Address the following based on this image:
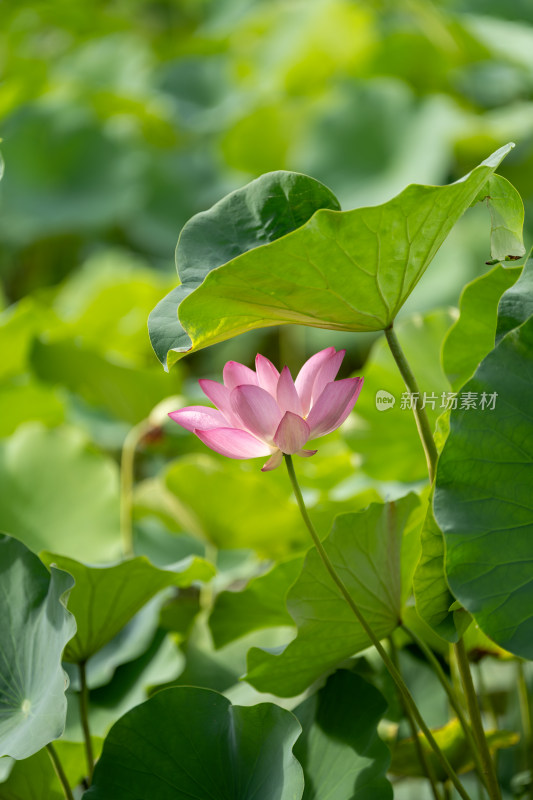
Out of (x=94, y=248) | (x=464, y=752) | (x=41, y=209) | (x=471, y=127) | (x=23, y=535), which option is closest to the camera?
(x=464, y=752)

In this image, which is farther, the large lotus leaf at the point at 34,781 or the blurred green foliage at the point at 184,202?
the blurred green foliage at the point at 184,202

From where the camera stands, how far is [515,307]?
17.1 inches

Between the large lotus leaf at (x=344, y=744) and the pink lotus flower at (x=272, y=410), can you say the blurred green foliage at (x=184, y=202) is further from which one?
the pink lotus flower at (x=272, y=410)

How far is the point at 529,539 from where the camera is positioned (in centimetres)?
40

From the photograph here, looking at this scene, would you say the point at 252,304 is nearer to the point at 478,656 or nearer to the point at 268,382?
the point at 268,382

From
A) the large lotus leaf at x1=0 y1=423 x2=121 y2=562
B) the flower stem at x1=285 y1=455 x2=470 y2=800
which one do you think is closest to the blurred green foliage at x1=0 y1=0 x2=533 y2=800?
the large lotus leaf at x1=0 y1=423 x2=121 y2=562

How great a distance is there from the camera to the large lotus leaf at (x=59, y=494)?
773 mm

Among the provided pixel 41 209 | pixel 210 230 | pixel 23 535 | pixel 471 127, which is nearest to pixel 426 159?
pixel 471 127

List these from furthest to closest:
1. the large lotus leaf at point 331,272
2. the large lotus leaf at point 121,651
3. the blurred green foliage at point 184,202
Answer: the blurred green foliage at point 184,202 → the large lotus leaf at point 121,651 → the large lotus leaf at point 331,272

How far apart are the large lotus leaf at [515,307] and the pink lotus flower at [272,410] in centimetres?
9

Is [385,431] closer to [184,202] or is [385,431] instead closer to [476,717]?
[476,717]

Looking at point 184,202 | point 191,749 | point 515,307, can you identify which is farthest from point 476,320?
point 184,202

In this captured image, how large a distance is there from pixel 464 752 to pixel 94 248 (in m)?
2.02

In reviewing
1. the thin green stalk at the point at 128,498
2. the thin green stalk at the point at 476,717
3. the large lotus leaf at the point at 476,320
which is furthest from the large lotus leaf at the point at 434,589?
the thin green stalk at the point at 128,498
